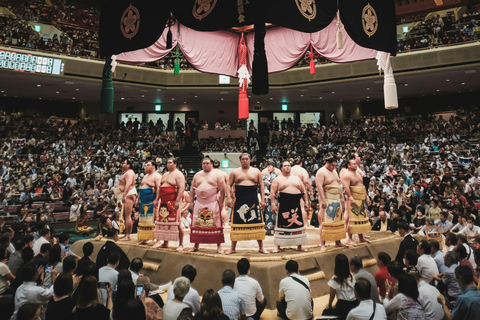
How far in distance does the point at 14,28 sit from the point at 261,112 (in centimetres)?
991

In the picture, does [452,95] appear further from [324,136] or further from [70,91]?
[70,91]

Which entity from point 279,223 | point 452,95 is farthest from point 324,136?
point 279,223

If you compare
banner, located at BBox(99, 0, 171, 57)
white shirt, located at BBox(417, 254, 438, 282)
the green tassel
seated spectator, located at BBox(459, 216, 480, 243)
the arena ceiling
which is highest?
the arena ceiling

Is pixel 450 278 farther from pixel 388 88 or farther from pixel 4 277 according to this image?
pixel 4 277

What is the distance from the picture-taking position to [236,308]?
2.35 metres

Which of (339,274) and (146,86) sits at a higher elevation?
(146,86)

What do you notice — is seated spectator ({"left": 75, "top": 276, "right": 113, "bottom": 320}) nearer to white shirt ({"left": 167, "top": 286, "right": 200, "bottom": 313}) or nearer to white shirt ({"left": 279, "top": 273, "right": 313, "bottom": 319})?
white shirt ({"left": 167, "top": 286, "right": 200, "bottom": 313})

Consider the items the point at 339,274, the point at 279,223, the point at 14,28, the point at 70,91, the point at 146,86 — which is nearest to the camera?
the point at 339,274

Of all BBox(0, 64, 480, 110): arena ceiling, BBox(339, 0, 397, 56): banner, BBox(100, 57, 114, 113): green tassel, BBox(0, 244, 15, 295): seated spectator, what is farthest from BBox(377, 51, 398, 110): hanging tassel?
BBox(0, 64, 480, 110): arena ceiling

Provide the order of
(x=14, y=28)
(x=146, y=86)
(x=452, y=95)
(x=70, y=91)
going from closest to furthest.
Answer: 1. (x=14, y=28)
2. (x=146, y=86)
3. (x=70, y=91)
4. (x=452, y=95)

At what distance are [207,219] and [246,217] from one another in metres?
0.43

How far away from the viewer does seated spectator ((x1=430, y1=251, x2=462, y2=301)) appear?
289cm

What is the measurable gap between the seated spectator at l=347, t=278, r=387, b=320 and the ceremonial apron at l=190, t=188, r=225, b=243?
1.89 m

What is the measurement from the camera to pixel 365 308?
209 cm
